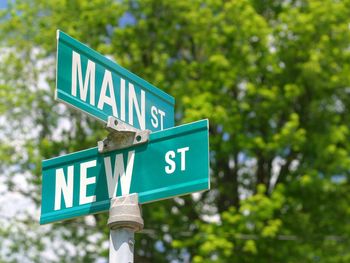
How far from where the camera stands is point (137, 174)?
3.70 meters

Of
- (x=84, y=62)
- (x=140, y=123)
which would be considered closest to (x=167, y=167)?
(x=140, y=123)

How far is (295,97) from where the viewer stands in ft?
46.8

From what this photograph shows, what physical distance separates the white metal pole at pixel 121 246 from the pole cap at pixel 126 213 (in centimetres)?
3

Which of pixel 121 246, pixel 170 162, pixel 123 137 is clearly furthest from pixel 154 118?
pixel 121 246

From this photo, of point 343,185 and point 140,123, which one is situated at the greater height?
point 343,185

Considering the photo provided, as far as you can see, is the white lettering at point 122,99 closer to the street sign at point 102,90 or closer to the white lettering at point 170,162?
the street sign at point 102,90

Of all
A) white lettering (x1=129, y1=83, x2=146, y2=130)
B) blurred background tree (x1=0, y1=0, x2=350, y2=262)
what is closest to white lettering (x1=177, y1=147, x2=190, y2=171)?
white lettering (x1=129, y1=83, x2=146, y2=130)

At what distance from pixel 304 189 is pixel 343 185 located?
883 millimetres

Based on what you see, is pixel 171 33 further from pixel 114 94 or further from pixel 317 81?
pixel 114 94

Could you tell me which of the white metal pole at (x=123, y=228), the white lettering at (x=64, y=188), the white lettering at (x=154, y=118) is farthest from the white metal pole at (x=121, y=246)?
the white lettering at (x=154, y=118)

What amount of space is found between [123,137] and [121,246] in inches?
22.8

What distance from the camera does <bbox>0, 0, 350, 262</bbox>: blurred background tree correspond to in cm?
1347

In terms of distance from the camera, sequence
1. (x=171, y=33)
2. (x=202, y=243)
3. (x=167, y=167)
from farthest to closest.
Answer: (x=171, y=33) → (x=202, y=243) → (x=167, y=167)

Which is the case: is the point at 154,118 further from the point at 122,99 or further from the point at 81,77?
the point at 81,77
